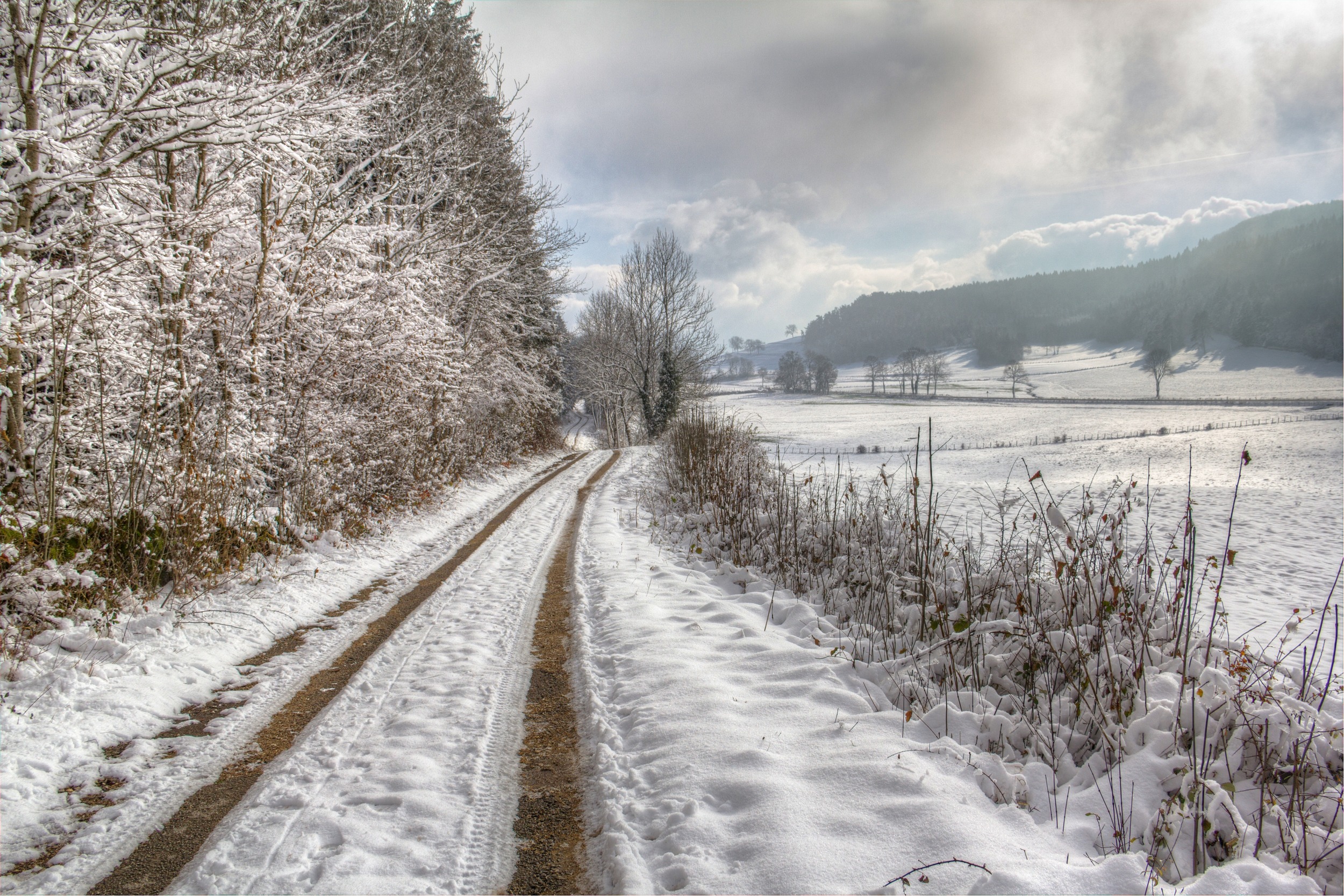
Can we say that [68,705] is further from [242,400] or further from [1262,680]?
[1262,680]

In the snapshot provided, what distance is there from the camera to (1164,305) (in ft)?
428

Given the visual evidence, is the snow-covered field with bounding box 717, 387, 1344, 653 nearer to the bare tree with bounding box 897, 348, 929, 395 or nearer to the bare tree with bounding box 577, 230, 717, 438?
the bare tree with bounding box 577, 230, 717, 438

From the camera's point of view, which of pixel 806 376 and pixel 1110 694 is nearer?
pixel 1110 694

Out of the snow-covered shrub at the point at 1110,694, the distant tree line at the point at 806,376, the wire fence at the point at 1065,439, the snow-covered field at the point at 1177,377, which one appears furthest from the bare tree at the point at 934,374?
the snow-covered shrub at the point at 1110,694

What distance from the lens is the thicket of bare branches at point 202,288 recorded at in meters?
4.67

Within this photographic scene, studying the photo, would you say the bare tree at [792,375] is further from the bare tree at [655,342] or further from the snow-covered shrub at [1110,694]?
the snow-covered shrub at [1110,694]

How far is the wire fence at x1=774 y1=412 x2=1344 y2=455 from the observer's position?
35.2m

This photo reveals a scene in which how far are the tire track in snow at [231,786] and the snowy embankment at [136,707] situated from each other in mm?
74

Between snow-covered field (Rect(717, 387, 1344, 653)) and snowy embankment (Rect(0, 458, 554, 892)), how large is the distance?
202 inches

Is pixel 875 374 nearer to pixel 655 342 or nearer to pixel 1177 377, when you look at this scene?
pixel 1177 377

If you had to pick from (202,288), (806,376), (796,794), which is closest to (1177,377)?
(806,376)

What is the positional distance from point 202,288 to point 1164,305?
569 ft

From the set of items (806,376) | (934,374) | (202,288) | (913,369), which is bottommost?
(202,288)

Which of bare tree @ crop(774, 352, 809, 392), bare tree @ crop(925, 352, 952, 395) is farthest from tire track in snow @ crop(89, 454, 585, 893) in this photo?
bare tree @ crop(774, 352, 809, 392)
